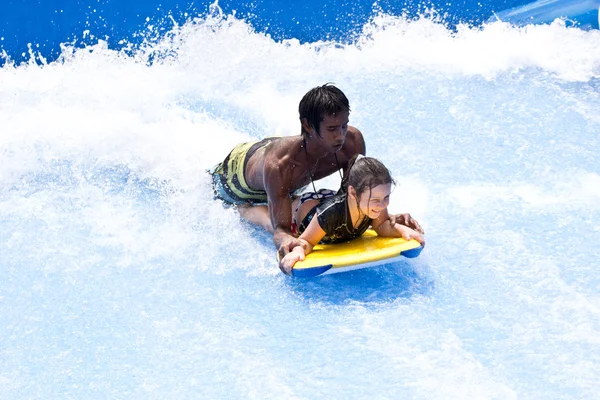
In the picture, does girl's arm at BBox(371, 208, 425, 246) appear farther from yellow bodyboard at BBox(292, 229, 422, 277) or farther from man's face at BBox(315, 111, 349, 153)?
man's face at BBox(315, 111, 349, 153)

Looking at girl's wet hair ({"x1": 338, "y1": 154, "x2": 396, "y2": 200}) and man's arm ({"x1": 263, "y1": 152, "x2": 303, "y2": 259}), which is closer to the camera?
girl's wet hair ({"x1": 338, "y1": 154, "x2": 396, "y2": 200})

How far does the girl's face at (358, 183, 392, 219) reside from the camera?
9.92 feet

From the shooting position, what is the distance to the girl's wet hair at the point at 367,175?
3.00 m

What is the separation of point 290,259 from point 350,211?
1.06ft

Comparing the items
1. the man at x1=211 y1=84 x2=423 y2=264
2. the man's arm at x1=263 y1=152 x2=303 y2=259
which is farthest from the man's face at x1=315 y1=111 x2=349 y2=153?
the man's arm at x1=263 y1=152 x2=303 y2=259

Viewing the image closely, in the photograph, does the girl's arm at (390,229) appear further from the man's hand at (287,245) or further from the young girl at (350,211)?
the man's hand at (287,245)

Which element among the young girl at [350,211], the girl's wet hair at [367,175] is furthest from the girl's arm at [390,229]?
the girl's wet hair at [367,175]

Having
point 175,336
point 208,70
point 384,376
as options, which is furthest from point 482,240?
point 208,70

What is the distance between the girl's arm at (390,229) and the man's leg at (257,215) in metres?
0.51

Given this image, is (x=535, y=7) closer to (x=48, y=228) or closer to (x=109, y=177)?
(x=109, y=177)

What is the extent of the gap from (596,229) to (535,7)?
110 inches

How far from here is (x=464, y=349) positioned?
2.96m

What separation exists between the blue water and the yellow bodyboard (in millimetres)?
175

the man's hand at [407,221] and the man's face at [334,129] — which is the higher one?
the man's face at [334,129]
